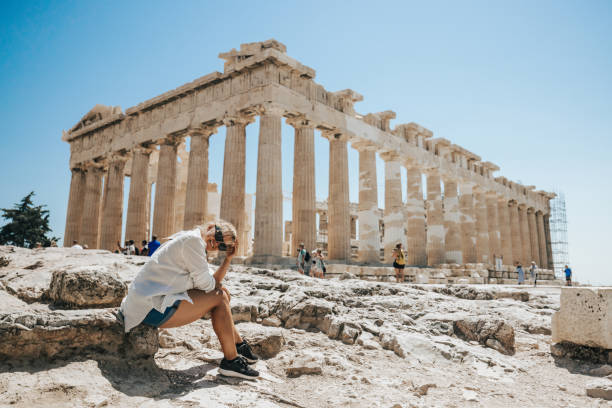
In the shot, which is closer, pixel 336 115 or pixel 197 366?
pixel 197 366

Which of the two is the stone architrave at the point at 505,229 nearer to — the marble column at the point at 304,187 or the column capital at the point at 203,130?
the marble column at the point at 304,187

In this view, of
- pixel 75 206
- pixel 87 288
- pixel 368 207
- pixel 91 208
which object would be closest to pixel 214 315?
pixel 87 288

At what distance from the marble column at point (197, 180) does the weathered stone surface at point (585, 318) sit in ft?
50.9

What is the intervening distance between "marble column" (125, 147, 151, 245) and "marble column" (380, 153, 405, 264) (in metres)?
12.8

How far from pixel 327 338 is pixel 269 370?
126 centimetres

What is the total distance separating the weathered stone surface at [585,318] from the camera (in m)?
6.08

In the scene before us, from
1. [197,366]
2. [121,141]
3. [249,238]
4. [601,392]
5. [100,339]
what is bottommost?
[601,392]

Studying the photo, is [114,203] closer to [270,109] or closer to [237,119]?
[237,119]

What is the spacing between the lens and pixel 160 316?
391 cm

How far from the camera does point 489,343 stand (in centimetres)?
655

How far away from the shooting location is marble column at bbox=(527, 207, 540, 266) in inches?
1470

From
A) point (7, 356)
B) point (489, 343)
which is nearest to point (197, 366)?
point (7, 356)

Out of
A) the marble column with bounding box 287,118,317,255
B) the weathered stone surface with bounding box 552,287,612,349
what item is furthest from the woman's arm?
the marble column with bounding box 287,118,317,255

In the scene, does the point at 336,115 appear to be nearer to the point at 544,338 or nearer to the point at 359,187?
the point at 359,187
